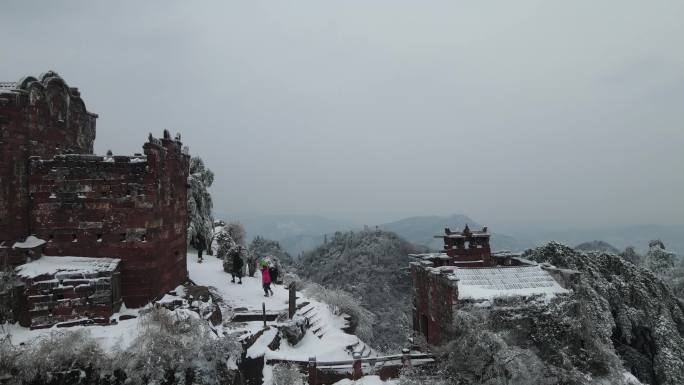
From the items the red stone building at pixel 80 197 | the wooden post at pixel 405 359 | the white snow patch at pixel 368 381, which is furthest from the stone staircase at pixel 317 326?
the red stone building at pixel 80 197

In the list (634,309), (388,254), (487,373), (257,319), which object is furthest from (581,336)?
(388,254)

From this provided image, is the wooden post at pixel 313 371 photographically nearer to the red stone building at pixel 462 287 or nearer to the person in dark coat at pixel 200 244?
the red stone building at pixel 462 287

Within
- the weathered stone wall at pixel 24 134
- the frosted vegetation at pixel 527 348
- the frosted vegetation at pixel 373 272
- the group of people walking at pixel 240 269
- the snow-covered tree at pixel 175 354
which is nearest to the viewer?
the snow-covered tree at pixel 175 354

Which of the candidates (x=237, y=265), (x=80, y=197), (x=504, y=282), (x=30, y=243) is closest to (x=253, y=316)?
(x=237, y=265)

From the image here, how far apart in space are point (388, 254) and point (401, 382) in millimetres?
57429

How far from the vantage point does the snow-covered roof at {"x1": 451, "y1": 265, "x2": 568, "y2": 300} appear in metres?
15.8

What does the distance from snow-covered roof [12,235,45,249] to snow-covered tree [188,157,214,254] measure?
13.8m

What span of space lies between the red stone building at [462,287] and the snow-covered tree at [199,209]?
15931 mm

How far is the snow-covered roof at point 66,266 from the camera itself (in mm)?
14047

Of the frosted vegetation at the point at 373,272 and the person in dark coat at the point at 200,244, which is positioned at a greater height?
the person in dark coat at the point at 200,244

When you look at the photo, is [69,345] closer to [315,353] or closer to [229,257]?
[315,353]

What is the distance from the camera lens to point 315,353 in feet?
60.2

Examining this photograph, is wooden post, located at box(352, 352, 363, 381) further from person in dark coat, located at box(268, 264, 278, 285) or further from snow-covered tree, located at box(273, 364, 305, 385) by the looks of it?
person in dark coat, located at box(268, 264, 278, 285)

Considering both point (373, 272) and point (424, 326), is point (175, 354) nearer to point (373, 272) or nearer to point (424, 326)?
point (424, 326)
